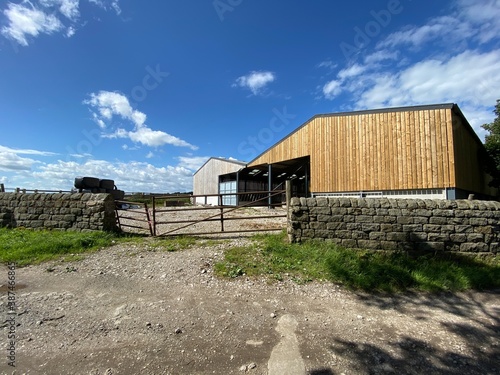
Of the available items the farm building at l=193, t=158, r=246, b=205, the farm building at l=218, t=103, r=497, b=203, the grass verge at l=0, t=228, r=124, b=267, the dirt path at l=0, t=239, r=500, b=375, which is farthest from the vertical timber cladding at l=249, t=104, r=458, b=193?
the grass verge at l=0, t=228, r=124, b=267

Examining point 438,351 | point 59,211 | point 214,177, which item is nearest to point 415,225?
point 438,351

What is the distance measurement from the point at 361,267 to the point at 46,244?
313 inches

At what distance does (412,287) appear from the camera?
465cm

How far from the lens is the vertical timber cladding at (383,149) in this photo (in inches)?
459

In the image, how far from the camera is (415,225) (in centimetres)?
589

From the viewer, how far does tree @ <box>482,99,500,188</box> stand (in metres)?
16.9

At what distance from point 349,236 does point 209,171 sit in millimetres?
23652

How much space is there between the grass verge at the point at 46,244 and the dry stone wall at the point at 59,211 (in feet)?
1.30

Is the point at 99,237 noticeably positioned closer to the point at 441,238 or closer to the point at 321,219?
the point at 321,219

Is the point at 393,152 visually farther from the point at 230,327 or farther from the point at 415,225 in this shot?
the point at 230,327

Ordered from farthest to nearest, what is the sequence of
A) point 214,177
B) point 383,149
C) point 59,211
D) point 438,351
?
point 214,177
point 383,149
point 59,211
point 438,351

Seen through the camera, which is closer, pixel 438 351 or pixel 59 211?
pixel 438 351

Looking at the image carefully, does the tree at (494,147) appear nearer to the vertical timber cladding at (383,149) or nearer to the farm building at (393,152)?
the farm building at (393,152)

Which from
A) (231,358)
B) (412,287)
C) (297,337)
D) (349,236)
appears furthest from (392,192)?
(231,358)
